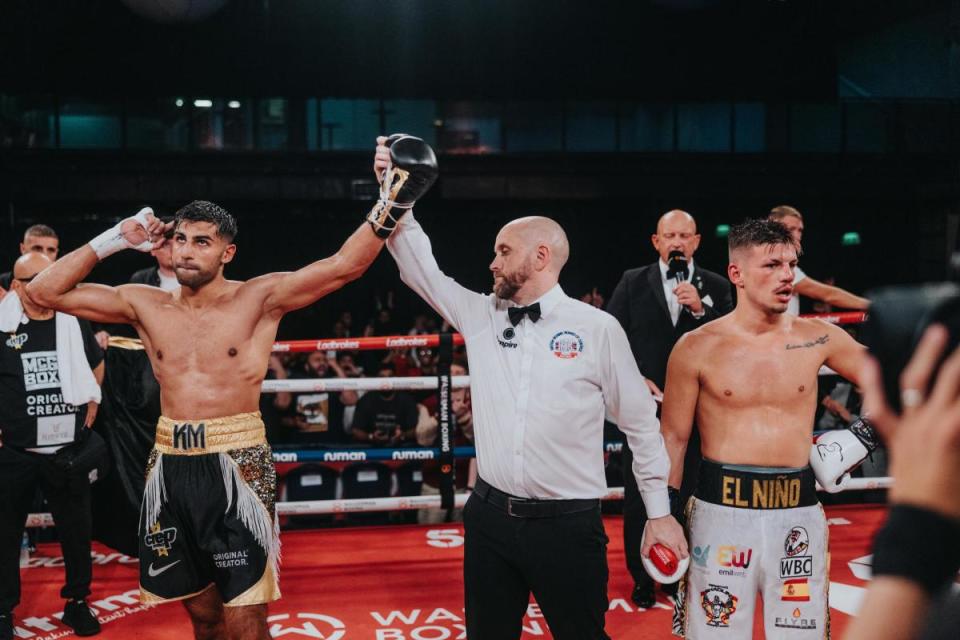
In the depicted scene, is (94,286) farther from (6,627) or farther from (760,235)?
(760,235)

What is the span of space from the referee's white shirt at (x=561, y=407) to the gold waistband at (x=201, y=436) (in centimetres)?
81

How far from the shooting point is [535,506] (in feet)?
7.69

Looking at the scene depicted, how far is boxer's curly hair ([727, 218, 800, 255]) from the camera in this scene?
2490 millimetres

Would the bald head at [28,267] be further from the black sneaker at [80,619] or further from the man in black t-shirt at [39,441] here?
the black sneaker at [80,619]

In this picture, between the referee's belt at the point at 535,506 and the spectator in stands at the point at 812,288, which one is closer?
the referee's belt at the point at 535,506

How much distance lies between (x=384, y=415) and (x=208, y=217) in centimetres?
297

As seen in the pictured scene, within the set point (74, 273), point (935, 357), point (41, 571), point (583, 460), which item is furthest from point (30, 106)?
point (935, 357)

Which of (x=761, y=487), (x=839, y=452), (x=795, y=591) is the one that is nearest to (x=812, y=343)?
(x=839, y=452)

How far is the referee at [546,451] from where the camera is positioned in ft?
7.64

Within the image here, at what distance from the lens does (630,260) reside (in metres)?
15.1

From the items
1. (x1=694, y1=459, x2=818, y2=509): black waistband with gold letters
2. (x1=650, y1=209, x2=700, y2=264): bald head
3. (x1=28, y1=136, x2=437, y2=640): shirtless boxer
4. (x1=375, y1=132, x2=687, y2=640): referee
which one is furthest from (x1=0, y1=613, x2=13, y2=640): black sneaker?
(x1=650, y1=209, x2=700, y2=264): bald head

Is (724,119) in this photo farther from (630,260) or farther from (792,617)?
(792,617)

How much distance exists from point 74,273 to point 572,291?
13.1 metres

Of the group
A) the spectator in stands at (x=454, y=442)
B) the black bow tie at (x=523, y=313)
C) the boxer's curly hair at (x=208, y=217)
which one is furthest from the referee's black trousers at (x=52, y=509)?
the black bow tie at (x=523, y=313)
